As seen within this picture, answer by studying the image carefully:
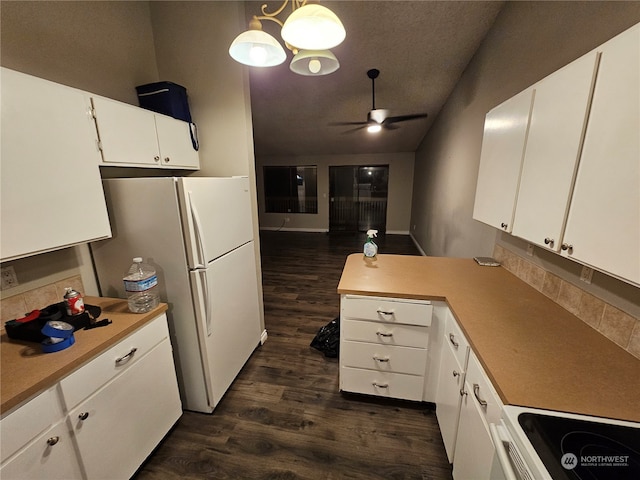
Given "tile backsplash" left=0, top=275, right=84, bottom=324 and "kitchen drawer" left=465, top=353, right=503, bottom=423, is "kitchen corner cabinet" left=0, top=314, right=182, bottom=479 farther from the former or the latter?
"kitchen drawer" left=465, top=353, right=503, bottom=423

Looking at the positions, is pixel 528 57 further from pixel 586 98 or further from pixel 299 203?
pixel 299 203

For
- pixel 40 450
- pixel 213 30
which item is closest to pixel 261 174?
pixel 213 30

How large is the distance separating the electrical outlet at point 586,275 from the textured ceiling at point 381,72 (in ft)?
7.27

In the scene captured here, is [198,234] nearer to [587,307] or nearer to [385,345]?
[385,345]

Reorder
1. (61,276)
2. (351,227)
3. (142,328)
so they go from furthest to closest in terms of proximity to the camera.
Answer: (351,227) → (61,276) → (142,328)

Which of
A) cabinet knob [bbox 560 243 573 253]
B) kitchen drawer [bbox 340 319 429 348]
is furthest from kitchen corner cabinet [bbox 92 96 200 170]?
cabinet knob [bbox 560 243 573 253]

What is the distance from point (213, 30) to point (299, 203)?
5.71 metres

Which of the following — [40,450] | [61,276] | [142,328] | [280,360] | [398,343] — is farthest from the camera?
[280,360]

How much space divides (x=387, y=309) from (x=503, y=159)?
42.1 inches

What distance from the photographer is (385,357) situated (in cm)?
170

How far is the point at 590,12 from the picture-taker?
119 cm

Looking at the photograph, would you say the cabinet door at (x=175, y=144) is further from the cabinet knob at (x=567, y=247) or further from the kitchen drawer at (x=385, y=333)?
the cabinet knob at (x=567, y=247)

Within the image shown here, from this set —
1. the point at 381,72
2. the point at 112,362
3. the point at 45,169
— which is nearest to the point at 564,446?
the point at 112,362

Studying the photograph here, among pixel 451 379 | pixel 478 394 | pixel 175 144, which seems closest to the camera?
pixel 478 394
